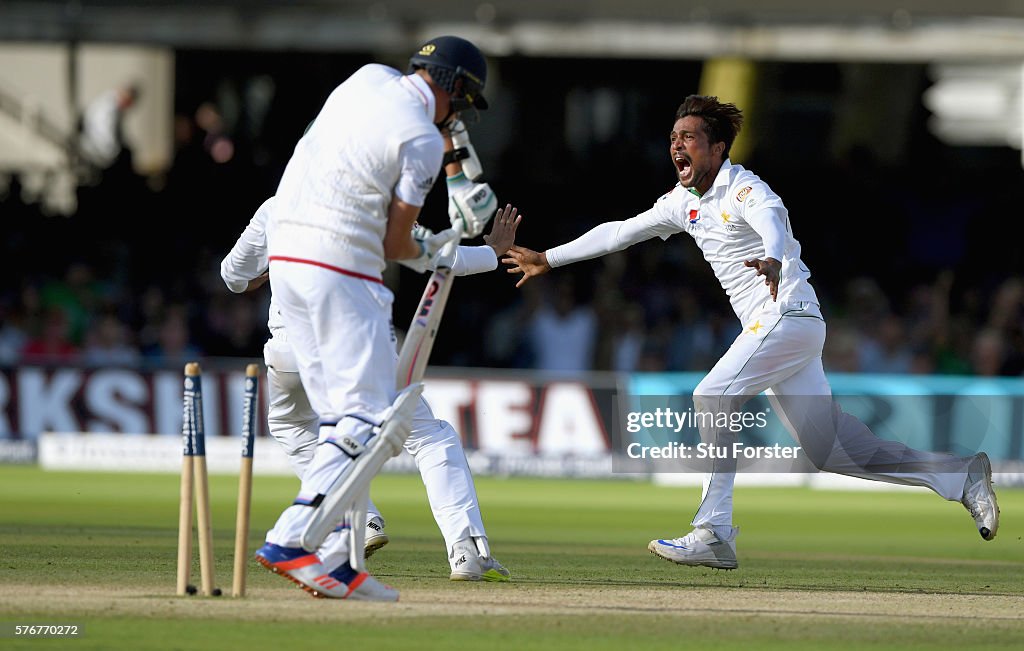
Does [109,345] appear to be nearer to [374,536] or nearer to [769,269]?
[374,536]

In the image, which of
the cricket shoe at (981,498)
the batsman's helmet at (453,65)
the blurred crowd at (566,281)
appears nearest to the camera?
the batsman's helmet at (453,65)

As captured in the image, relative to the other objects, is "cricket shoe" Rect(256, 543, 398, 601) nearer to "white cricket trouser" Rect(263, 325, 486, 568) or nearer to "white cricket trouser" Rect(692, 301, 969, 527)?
"white cricket trouser" Rect(263, 325, 486, 568)

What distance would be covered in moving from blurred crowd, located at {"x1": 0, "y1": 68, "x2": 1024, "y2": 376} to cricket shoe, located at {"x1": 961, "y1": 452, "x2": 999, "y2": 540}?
843 cm

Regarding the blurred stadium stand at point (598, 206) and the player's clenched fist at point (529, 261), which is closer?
the player's clenched fist at point (529, 261)

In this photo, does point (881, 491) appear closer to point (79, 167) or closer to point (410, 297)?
point (410, 297)

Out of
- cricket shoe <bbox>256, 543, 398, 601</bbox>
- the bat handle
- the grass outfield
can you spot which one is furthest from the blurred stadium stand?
cricket shoe <bbox>256, 543, 398, 601</bbox>

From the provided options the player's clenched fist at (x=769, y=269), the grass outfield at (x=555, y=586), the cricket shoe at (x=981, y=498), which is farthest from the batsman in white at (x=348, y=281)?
the cricket shoe at (x=981, y=498)

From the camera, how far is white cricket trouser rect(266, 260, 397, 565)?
6340mm

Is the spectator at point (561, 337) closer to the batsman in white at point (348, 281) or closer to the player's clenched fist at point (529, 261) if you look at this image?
the player's clenched fist at point (529, 261)

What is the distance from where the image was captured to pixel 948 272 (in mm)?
18547

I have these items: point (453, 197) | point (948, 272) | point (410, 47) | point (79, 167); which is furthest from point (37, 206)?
point (453, 197)

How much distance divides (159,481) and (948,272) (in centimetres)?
889

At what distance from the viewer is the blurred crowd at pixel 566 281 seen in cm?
1706

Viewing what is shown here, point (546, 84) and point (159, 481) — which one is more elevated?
point (546, 84)
